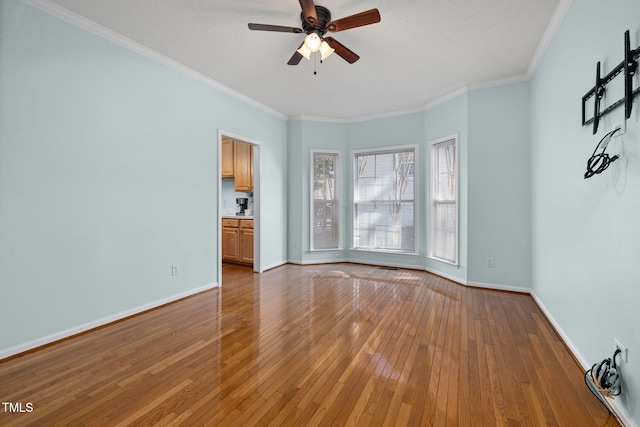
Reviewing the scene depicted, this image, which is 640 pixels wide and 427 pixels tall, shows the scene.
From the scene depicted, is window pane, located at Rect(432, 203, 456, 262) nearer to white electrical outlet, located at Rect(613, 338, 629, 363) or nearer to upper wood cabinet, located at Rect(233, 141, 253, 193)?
white electrical outlet, located at Rect(613, 338, 629, 363)

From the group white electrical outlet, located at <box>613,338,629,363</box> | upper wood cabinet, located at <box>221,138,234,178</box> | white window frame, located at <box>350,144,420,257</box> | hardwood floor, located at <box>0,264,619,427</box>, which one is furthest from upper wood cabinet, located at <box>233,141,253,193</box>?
white electrical outlet, located at <box>613,338,629,363</box>

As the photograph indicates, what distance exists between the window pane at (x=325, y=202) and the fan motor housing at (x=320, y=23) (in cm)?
313

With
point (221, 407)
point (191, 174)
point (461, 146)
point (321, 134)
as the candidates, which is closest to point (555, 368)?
point (221, 407)

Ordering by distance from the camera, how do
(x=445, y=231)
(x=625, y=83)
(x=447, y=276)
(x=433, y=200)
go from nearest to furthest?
→ (x=625, y=83) < (x=447, y=276) < (x=445, y=231) < (x=433, y=200)

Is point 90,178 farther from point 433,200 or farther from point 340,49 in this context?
point 433,200

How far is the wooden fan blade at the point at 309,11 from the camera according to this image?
212 cm

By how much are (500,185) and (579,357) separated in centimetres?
235

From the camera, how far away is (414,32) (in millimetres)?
2836

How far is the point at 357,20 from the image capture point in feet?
7.56

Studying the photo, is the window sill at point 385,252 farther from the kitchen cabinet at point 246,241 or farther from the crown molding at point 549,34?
the crown molding at point 549,34

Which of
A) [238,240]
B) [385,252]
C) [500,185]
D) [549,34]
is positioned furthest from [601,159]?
[238,240]

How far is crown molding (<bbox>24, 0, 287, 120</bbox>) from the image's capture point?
7.95 feet

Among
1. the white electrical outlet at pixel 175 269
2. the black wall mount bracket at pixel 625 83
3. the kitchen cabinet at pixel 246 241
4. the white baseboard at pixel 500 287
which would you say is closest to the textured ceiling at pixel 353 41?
the black wall mount bracket at pixel 625 83

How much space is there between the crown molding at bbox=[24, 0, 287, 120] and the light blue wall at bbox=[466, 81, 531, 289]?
3.57m
